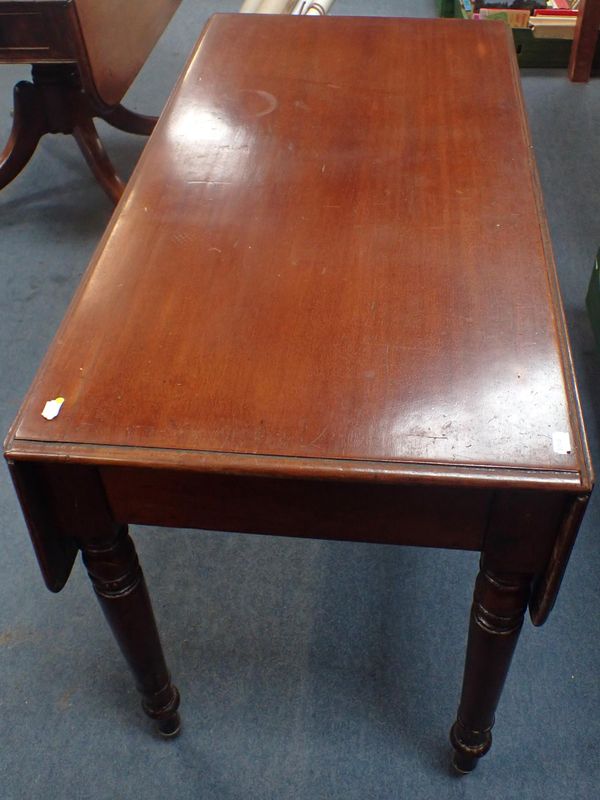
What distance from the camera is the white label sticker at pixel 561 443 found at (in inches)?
30.0

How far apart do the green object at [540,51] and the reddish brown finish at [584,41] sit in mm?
45

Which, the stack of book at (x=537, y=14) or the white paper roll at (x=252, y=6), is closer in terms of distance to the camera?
the white paper roll at (x=252, y=6)

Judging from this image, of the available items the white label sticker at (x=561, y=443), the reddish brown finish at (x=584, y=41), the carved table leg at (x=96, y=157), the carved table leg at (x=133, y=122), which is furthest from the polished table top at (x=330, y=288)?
the reddish brown finish at (x=584, y=41)

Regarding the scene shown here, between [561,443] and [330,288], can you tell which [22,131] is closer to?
[330,288]

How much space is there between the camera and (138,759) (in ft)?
3.80

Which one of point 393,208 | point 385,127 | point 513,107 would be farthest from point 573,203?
point 393,208

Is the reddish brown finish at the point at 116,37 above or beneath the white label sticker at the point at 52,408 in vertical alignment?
beneath

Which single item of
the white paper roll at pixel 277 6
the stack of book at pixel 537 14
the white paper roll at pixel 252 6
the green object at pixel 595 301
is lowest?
the green object at pixel 595 301

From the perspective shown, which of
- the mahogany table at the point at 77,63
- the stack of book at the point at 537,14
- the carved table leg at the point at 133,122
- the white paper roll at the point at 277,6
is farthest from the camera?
the stack of book at the point at 537,14

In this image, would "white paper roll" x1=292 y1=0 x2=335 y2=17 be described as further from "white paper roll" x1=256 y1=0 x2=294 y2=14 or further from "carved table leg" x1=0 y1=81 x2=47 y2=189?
"carved table leg" x1=0 y1=81 x2=47 y2=189

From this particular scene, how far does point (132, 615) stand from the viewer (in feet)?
3.23

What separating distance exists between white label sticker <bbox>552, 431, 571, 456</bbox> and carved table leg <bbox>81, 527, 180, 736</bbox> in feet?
1.54

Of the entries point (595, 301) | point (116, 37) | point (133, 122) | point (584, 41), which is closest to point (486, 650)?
point (595, 301)

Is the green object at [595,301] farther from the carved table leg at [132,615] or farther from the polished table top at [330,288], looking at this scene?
the carved table leg at [132,615]
